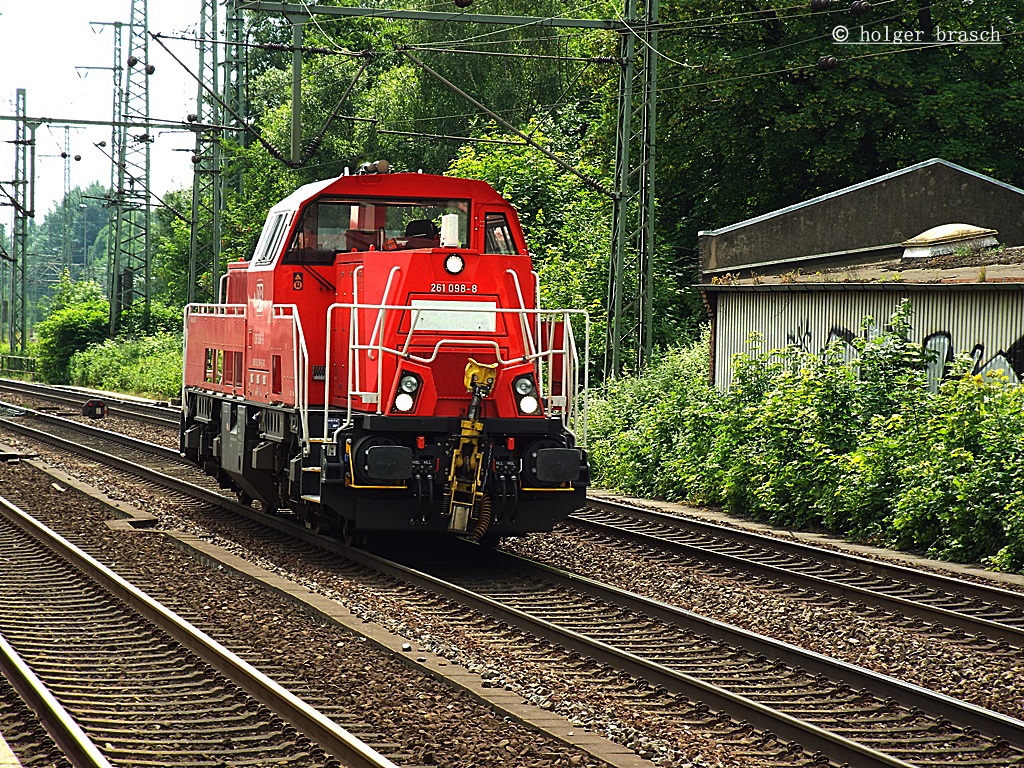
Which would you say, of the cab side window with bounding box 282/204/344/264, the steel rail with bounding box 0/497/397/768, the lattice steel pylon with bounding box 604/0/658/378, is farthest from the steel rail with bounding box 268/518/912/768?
the lattice steel pylon with bounding box 604/0/658/378

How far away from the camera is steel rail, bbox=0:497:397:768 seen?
6207 millimetres

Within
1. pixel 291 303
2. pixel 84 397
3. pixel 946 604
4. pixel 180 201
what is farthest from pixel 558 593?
pixel 180 201

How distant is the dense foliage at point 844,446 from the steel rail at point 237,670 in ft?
24.4

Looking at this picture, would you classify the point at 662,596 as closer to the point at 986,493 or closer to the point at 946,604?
the point at 946,604

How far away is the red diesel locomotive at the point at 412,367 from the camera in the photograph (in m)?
11.3

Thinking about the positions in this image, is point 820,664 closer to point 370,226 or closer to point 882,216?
point 370,226

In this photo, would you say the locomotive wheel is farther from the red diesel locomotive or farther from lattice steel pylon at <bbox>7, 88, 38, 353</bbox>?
lattice steel pylon at <bbox>7, 88, 38, 353</bbox>

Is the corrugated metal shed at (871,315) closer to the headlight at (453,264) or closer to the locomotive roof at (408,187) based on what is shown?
the locomotive roof at (408,187)

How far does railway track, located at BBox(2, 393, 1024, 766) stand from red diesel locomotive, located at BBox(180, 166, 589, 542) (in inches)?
38.2

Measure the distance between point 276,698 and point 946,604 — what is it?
5775 mm

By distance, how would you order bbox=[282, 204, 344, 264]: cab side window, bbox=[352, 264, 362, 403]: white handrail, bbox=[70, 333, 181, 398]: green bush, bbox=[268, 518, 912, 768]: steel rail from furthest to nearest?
1. bbox=[70, 333, 181, 398]: green bush
2. bbox=[282, 204, 344, 264]: cab side window
3. bbox=[352, 264, 362, 403]: white handrail
4. bbox=[268, 518, 912, 768]: steel rail

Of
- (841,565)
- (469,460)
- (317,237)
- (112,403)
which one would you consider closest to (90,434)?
(112,403)

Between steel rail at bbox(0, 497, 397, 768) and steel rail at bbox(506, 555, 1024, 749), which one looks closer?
steel rail at bbox(0, 497, 397, 768)

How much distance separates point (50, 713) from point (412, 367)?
5316 mm
